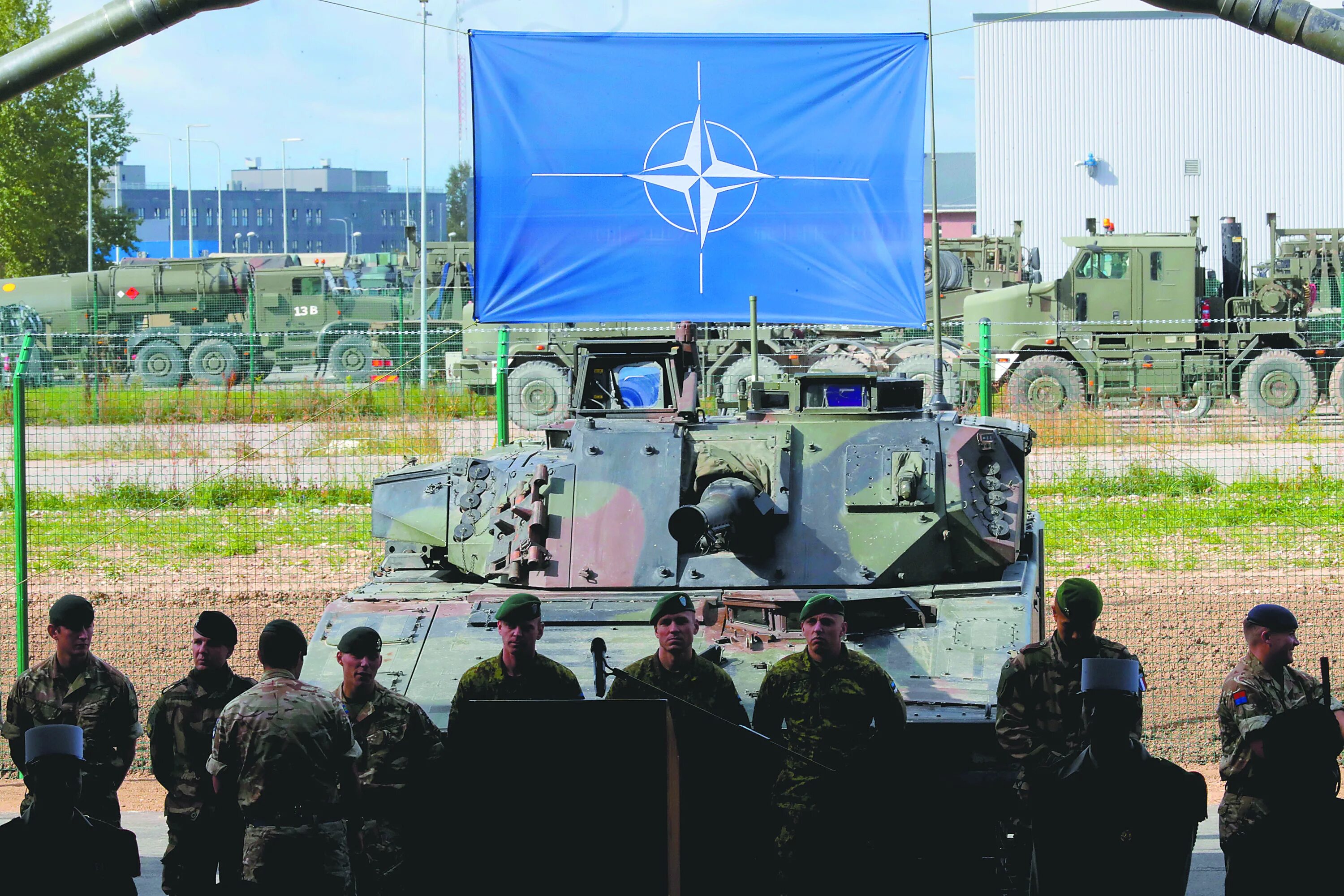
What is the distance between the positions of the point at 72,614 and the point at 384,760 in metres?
1.48

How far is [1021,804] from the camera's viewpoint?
18.2 ft

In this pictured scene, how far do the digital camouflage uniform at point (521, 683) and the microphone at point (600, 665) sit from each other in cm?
8

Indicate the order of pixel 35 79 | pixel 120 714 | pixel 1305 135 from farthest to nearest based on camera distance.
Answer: pixel 1305 135, pixel 120 714, pixel 35 79

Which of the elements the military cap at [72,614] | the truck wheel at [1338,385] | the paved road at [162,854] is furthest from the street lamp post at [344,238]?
the military cap at [72,614]

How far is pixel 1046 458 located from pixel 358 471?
6.73 meters

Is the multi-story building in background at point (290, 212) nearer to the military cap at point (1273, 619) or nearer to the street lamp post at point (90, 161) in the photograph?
the street lamp post at point (90, 161)

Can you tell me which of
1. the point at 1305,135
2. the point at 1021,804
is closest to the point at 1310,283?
the point at 1305,135

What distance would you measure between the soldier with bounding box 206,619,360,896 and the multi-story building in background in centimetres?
8548

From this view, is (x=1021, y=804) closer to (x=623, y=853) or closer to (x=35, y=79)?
→ (x=623, y=853)

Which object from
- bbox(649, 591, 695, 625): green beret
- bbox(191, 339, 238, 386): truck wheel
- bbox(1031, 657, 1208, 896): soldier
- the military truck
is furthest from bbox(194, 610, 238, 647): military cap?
the military truck

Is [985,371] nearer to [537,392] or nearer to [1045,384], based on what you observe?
[537,392]

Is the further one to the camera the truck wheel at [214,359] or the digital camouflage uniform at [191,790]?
the truck wheel at [214,359]

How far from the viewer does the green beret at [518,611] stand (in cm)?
554

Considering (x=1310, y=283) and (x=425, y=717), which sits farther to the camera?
(x=1310, y=283)
